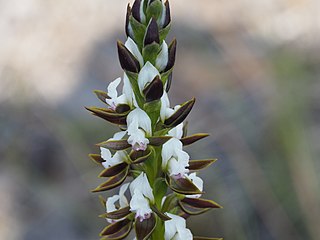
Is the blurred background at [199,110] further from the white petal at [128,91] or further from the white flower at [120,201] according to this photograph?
the white petal at [128,91]

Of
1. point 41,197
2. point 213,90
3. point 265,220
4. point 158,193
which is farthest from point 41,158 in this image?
point 158,193

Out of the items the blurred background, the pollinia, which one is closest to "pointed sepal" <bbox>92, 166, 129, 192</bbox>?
the pollinia

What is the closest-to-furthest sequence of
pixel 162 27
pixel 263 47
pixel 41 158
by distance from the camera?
pixel 162 27 < pixel 41 158 < pixel 263 47

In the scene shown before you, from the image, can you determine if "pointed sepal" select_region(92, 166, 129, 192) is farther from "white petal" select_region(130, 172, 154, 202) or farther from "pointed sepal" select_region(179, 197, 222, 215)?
"pointed sepal" select_region(179, 197, 222, 215)

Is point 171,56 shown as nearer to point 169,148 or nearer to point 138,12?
point 138,12

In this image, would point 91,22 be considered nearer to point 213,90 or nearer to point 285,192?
point 213,90

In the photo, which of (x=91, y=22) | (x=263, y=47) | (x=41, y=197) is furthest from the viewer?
(x=91, y=22)

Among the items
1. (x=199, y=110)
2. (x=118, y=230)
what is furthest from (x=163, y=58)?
(x=199, y=110)

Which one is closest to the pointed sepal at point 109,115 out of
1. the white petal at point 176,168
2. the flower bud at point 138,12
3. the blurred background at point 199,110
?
the white petal at point 176,168
